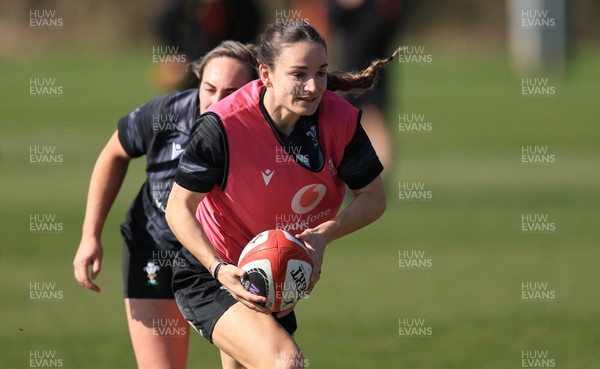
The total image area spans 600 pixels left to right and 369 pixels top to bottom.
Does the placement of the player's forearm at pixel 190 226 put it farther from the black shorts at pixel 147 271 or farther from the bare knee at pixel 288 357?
the black shorts at pixel 147 271

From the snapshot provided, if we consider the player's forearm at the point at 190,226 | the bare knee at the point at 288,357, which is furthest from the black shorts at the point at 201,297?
the bare knee at the point at 288,357

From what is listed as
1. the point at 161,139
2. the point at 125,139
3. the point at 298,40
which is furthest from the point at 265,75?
the point at 125,139

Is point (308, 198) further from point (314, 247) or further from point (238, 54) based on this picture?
point (238, 54)

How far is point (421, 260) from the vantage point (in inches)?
450

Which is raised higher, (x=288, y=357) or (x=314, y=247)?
(x=314, y=247)

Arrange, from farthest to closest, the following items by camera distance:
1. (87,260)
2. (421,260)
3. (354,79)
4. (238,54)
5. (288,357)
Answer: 1. (421,260)
2. (87,260)
3. (238,54)
4. (354,79)
5. (288,357)

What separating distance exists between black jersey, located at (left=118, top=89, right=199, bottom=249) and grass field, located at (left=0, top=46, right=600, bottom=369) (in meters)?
1.82

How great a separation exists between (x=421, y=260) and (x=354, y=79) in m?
6.10

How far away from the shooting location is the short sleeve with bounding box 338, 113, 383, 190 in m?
5.30

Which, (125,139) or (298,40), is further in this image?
(125,139)

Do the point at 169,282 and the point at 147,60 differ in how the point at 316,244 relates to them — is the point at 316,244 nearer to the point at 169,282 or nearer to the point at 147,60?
the point at 169,282

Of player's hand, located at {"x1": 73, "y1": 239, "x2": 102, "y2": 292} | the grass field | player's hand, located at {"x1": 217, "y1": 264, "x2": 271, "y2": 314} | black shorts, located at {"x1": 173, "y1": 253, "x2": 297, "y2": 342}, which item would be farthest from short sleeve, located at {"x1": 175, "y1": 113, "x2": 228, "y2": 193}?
the grass field

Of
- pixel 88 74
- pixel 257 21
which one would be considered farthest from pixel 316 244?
pixel 88 74

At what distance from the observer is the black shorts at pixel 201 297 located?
17.3ft
